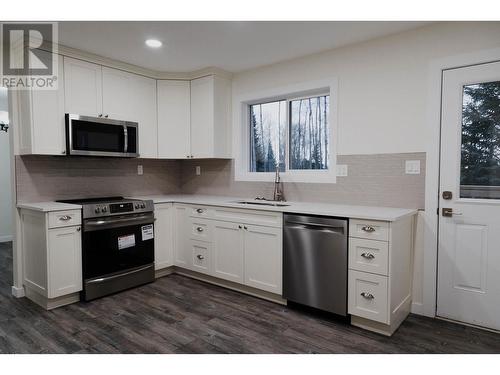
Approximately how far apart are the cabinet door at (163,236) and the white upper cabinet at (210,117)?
0.79 meters

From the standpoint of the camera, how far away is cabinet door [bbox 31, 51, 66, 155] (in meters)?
2.90

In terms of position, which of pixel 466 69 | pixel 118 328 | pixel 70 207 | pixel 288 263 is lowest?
pixel 118 328

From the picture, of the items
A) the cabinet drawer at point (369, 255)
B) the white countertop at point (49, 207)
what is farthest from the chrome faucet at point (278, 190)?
the white countertop at point (49, 207)

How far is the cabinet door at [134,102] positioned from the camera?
11.4 ft

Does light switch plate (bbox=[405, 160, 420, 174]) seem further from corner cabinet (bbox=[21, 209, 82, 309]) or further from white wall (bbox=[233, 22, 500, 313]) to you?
corner cabinet (bbox=[21, 209, 82, 309])

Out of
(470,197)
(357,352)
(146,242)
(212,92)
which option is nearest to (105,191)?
(146,242)

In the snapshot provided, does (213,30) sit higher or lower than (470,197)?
higher

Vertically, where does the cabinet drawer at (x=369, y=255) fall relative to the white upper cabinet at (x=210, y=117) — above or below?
below

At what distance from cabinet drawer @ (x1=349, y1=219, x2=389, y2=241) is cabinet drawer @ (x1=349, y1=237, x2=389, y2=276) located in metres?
0.04

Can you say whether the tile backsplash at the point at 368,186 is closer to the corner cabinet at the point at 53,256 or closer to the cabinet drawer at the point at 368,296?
the cabinet drawer at the point at 368,296

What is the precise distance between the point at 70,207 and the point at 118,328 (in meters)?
1.11

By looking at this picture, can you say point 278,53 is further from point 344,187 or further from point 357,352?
point 357,352

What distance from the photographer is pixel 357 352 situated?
83.4 inches

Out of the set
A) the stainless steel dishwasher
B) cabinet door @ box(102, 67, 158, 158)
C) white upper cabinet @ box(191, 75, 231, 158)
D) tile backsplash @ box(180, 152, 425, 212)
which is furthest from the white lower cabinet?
cabinet door @ box(102, 67, 158, 158)
